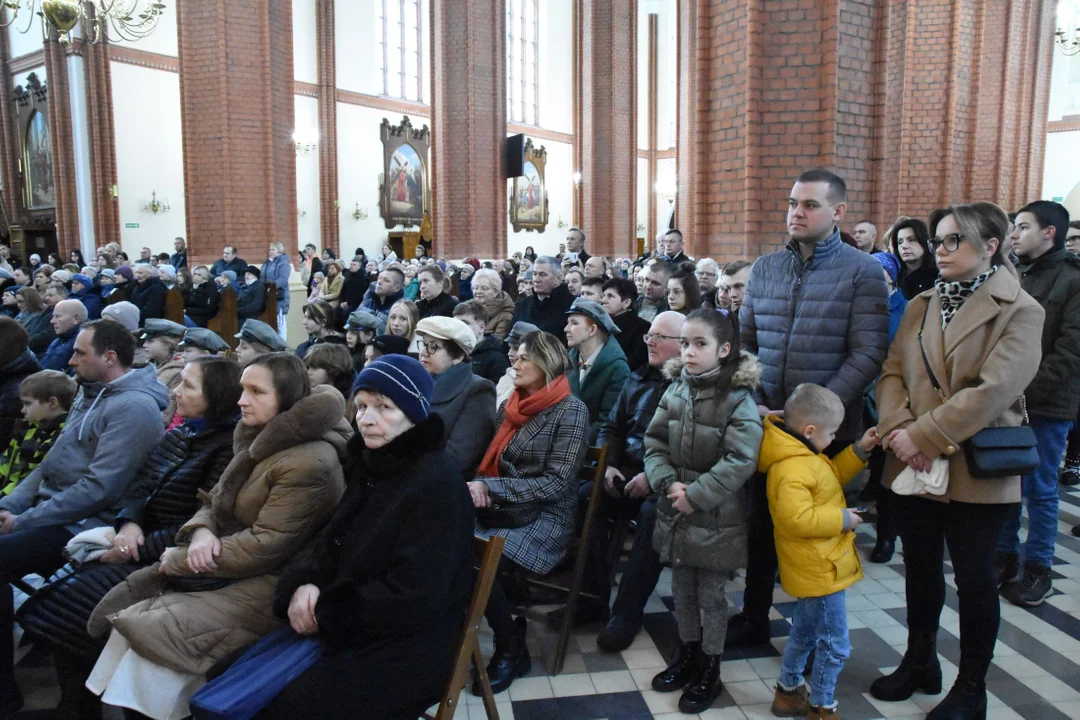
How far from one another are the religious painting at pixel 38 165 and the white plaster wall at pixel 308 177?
19.7 ft

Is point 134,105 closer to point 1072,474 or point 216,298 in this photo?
point 216,298

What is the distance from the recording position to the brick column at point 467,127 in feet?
50.2

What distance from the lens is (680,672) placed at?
316cm

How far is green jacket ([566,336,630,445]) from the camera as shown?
14.0ft

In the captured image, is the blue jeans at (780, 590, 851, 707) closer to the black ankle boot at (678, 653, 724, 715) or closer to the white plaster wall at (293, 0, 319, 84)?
the black ankle boot at (678, 653, 724, 715)

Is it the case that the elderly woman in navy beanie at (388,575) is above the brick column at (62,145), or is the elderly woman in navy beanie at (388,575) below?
below

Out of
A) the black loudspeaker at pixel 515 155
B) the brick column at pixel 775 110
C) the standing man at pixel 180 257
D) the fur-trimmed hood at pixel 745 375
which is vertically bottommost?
the fur-trimmed hood at pixel 745 375

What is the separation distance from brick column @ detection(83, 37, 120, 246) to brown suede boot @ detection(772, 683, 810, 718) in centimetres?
1915

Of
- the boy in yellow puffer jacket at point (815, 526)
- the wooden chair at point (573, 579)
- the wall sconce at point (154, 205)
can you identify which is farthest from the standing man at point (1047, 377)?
the wall sconce at point (154, 205)

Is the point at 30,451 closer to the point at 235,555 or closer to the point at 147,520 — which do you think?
the point at 147,520

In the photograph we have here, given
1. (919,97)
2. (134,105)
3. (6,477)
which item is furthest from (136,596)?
(134,105)

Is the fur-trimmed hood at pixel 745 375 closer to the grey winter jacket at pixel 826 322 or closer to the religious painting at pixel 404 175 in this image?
the grey winter jacket at pixel 826 322

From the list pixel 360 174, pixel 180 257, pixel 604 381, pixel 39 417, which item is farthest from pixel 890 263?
pixel 360 174

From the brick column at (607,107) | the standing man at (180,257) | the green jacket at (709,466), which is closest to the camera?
the green jacket at (709,466)
